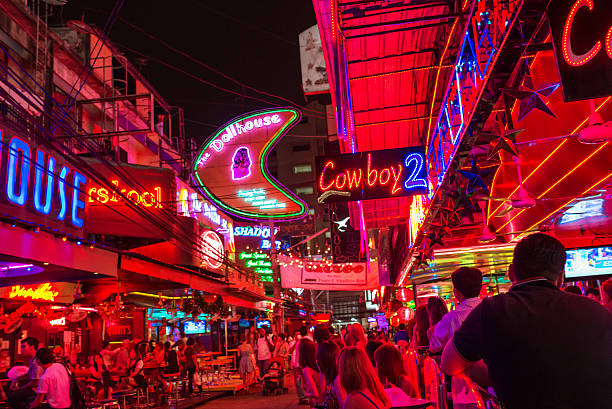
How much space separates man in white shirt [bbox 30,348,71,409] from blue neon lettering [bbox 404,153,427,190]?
21.4 feet

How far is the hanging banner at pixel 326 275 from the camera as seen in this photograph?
21609 millimetres

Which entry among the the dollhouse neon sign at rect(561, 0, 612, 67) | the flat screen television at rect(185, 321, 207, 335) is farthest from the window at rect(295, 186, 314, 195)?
the the dollhouse neon sign at rect(561, 0, 612, 67)

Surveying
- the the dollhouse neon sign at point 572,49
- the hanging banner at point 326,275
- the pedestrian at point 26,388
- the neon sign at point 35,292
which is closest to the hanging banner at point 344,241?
the hanging banner at point 326,275

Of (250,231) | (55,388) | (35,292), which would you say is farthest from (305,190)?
(55,388)

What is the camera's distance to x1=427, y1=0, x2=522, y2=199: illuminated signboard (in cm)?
466

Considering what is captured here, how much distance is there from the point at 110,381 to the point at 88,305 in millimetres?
3701

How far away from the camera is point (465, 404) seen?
4762 millimetres

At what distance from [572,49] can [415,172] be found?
6.39 metres

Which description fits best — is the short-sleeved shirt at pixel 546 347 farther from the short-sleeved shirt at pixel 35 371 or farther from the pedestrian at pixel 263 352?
the pedestrian at pixel 263 352

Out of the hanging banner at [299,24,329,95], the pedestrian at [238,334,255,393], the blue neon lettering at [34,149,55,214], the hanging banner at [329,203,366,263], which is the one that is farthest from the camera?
the hanging banner at [329,203,366,263]

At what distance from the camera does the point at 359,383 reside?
4.68m

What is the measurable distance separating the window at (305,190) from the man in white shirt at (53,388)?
83318 mm

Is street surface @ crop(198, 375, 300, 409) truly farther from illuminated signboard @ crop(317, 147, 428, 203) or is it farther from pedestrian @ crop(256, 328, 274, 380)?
illuminated signboard @ crop(317, 147, 428, 203)

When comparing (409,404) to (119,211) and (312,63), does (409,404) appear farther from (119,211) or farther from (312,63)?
(119,211)
